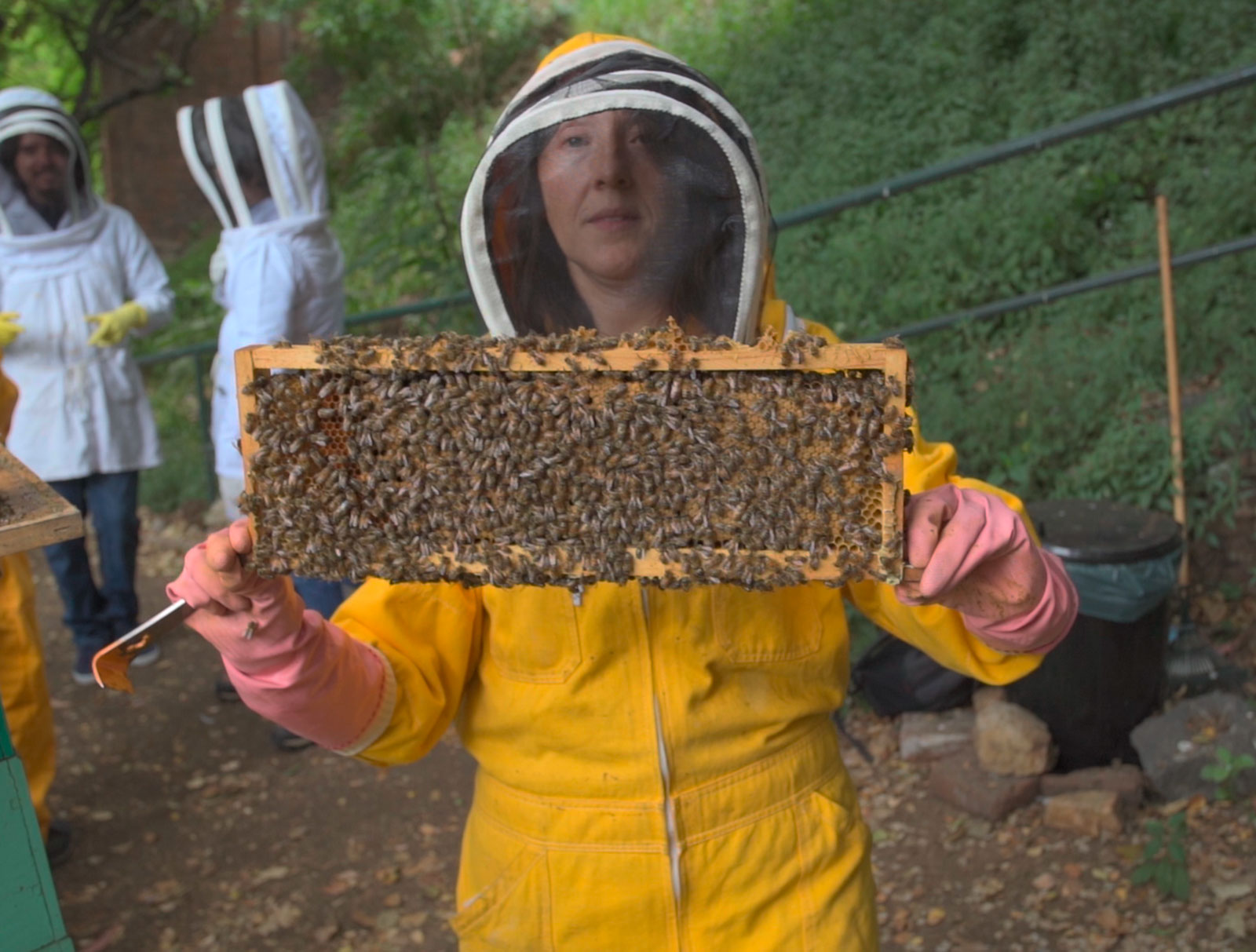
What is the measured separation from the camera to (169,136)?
1541 centimetres

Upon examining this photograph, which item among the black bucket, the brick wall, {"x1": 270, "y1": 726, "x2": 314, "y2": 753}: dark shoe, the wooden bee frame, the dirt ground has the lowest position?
the dirt ground

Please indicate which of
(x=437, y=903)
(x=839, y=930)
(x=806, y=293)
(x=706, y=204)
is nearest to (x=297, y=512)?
(x=706, y=204)

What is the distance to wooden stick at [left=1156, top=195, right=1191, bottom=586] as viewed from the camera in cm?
444

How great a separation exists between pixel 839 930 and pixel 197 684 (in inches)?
178

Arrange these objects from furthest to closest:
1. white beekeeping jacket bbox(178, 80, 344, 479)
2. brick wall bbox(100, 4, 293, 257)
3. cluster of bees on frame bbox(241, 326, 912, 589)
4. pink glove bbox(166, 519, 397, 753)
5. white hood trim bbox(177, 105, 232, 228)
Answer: brick wall bbox(100, 4, 293, 257) → white hood trim bbox(177, 105, 232, 228) → white beekeeping jacket bbox(178, 80, 344, 479) → pink glove bbox(166, 519, 397, 753) → cluster of bees on frame bbox(241, 326, 912, 589)

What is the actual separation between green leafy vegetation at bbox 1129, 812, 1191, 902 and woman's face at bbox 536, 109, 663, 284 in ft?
8.92

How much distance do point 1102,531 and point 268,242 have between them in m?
3.43

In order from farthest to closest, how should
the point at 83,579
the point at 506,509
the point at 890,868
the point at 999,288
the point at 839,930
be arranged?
the point at 999,288 < the point at 83,579 < the point at 890,868 < the point at 839,930 < the point at 506,509

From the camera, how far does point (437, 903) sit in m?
3.97

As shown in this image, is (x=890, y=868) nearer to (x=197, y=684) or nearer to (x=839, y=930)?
(x=839, y=930)

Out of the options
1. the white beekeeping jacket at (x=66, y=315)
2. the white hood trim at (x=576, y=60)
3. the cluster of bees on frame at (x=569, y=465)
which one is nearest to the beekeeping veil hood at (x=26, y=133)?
the white beekeeping jacket at (x=66, y=315)

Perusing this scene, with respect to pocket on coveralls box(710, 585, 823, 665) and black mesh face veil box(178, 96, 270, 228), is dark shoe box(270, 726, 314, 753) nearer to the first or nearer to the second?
black mesh face veil box(178, 96, 270, 228)

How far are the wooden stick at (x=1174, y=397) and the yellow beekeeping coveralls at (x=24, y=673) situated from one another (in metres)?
4.17

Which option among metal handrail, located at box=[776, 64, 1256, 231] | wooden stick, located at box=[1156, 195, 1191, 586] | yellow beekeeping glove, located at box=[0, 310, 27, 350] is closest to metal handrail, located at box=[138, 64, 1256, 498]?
metal handrail, located at box=[776, 64, 1256, 231]
